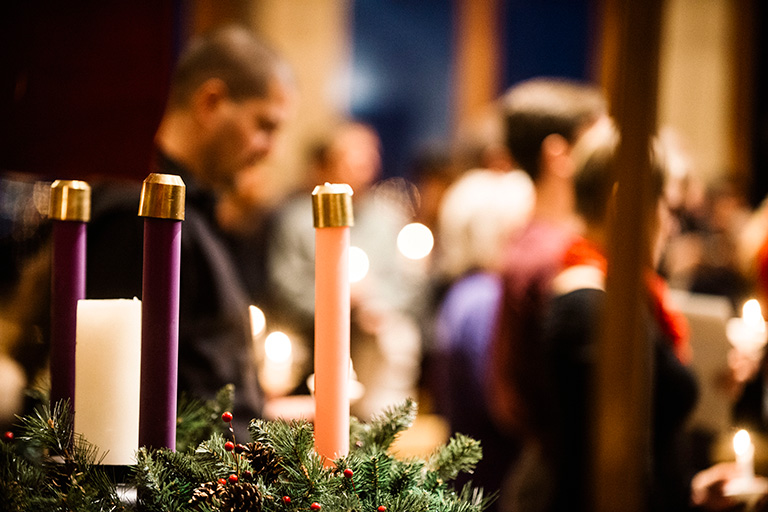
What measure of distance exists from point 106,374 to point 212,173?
904 mm

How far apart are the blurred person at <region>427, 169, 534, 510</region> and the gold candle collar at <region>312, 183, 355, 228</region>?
4.12 ft

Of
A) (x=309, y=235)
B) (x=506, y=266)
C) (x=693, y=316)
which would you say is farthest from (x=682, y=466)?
(x=309, y=235)

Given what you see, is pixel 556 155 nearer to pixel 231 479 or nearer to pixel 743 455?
pixel 743 455

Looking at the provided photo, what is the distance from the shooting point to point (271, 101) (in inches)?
58.3

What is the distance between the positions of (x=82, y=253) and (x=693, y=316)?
4.08 ft

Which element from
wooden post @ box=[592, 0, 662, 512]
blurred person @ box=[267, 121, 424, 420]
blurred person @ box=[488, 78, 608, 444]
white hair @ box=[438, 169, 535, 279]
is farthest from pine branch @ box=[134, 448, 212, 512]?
blurred person @ box=[267, 121, 424, 420]

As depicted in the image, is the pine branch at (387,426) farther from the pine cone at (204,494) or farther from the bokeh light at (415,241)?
the bokeh light at (415,241)

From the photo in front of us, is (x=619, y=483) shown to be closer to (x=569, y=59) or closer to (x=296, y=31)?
(x=296, y=31)

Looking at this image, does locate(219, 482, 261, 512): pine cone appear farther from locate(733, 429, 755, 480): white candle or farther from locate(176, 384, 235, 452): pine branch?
locate(733, 429, 755, 480): white candle

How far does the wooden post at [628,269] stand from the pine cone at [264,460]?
0.26 meters

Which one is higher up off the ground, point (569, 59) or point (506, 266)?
point (569, 59)

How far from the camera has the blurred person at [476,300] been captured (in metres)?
1.95

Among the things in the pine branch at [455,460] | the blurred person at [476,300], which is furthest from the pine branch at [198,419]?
the blurred person at [476,300]

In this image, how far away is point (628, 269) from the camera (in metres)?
0.57
